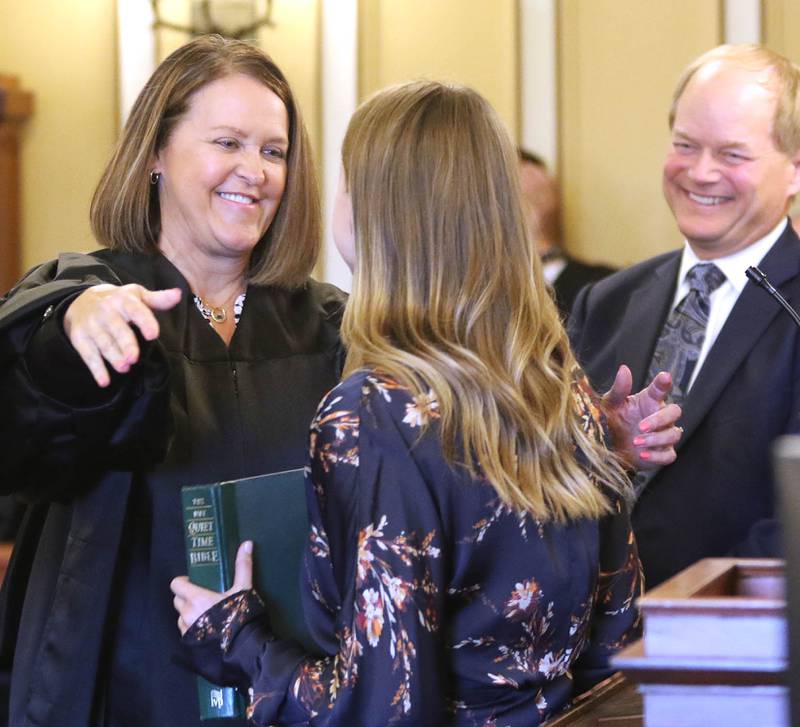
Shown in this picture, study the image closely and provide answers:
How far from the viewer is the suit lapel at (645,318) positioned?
9.50 ft

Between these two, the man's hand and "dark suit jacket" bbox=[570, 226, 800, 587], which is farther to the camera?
"dark suit jacket" bbox=[570, 226, 800, 587]

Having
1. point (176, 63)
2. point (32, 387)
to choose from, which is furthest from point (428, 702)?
point (176, 63)

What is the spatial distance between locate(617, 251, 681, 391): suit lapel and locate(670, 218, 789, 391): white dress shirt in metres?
0.02

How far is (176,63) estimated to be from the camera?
7.46ft

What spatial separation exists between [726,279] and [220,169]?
122 cm

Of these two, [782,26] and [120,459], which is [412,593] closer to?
[120,459]

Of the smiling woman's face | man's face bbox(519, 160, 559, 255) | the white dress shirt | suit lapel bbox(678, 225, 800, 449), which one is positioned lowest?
suit lapel bbox(678, 225, 800, 449)

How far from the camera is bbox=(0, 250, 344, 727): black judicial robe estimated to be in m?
1.86

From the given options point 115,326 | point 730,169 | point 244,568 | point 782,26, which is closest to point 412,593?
Result: point 244,568

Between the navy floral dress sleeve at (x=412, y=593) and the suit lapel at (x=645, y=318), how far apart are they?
1242mm

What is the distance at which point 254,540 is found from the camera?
6.03 feet

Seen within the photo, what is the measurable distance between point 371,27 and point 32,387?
4.82 meters

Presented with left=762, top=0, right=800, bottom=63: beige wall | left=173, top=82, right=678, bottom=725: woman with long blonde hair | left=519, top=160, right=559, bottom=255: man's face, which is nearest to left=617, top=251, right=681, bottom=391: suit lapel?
left=173, top=82, right=678, bottom=725: woman with long blonde hair

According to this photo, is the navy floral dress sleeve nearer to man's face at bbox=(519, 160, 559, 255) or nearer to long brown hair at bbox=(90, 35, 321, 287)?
long brown hair at bbox=(90, 35, 321, 287)
